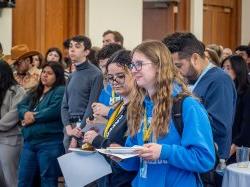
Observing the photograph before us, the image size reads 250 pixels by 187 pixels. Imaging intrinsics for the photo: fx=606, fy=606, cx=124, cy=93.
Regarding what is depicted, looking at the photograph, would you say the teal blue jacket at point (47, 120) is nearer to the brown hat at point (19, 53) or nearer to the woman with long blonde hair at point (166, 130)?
the brown hat at point (19, 53)

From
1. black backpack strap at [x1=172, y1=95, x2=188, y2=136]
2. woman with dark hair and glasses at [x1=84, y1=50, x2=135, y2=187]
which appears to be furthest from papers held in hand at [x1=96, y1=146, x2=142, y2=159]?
woman with dark hair and glasses at [x1=84, y1=50, x2=135, y2=187]

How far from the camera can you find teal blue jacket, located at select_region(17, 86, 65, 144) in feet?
19.2

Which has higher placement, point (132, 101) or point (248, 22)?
point (248, 22)

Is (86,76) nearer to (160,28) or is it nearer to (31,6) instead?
(31,6)

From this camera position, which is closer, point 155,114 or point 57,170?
point 155,114

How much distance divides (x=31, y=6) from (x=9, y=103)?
2946 millimetres

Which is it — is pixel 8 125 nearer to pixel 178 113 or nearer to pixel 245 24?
pixel 178 113

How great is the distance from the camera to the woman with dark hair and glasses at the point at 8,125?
6.11 meters

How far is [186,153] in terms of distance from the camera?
2.75 metres

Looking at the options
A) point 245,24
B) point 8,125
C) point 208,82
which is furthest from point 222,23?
point 208,82

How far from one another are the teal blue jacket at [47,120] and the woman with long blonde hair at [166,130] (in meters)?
2.97

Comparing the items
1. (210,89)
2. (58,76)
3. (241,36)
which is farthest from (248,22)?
(210,89)

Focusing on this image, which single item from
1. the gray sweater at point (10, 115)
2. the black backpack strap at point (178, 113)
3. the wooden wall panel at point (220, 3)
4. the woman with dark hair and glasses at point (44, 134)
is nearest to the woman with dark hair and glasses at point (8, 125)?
the gray sweater at point (10, 115)

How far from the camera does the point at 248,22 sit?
1295cm
